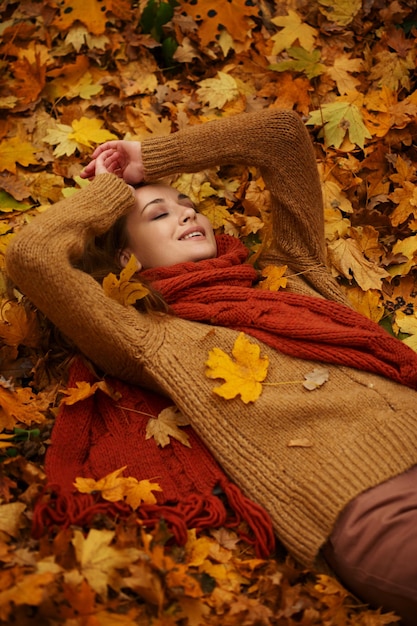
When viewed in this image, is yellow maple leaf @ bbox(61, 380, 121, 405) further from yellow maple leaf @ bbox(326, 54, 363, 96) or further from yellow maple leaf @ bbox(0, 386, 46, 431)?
yellow maple leaf @ bbox(326, 54, 363, 96)

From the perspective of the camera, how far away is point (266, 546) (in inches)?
86.9

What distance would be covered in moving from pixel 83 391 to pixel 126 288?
0.41 metres

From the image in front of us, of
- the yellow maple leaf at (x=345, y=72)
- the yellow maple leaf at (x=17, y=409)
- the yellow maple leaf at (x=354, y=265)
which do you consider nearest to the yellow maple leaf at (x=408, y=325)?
the yellow maple leaf at (x=354, y=265)

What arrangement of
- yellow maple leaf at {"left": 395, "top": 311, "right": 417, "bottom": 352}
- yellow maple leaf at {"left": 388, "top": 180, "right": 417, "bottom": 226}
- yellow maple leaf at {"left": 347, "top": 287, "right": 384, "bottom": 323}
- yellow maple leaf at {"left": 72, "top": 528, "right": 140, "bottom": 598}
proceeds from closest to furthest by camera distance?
yellow maple leaf at {"left": 72, "top": 528, "right": 140, "bottom": 598}, yellow maple leaf at {"left": 395, "top": 311, "right": 417, "bottom": 352}, yellow maple leaf at {"left": 347, "top": 287, "right": 384, "bottom": 323}, yellow maple leaf at {"left": 388, "top": 180, "right": 417, "bottom": 226}

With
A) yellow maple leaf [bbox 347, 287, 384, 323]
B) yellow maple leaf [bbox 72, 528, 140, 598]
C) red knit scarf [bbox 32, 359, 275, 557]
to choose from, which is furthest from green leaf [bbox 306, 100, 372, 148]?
yellow maple leaf [bbox 72, 528, 140, 598]

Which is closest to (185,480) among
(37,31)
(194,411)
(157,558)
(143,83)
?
(194,411)

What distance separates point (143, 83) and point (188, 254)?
1.48 meters

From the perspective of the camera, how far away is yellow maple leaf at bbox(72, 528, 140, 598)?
6.23 ft

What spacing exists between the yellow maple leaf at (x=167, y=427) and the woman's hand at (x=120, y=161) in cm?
104

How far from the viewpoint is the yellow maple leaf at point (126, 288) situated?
8.08ft

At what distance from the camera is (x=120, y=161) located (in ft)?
9.65

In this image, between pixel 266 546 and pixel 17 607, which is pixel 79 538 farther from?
pixel 266 546

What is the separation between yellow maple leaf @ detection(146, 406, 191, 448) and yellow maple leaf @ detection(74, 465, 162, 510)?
0.21 meters

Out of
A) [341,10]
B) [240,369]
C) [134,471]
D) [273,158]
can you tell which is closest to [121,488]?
[134,471]
